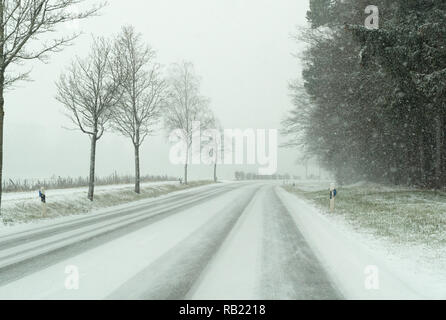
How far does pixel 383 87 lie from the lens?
13641 millimetres

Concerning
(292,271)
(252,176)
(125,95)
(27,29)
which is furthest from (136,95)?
(252,176)

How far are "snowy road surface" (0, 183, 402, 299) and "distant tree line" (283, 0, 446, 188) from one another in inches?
328

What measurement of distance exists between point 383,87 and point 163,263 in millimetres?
13249

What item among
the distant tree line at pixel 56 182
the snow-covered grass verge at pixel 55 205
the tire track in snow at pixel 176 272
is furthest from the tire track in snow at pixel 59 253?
the distant tree line at pixel 56 182

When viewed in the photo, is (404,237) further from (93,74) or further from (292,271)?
(93,74)

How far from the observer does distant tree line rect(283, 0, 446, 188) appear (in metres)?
11.4

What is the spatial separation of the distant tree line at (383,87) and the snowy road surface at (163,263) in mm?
8339

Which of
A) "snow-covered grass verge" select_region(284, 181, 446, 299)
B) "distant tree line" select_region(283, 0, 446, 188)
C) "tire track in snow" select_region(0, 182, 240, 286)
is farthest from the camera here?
"distant tree line" select_region(283, 0, 446, 188)

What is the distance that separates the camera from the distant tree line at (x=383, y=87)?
11391 millimetres

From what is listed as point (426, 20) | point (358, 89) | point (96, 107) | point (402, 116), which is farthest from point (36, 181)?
point (426, 20)

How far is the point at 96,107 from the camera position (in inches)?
608

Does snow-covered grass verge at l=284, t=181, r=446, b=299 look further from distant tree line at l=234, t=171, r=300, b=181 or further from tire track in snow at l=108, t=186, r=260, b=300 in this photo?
distant tree line at l=234, t=171, r=300, b=181

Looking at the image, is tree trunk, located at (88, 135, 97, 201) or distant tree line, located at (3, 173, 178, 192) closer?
tree trunk, located at (88, 135, 97, 201)

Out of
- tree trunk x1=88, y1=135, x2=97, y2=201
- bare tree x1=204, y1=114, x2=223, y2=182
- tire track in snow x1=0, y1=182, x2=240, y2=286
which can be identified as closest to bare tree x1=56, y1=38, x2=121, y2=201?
tree trunk x1=88, y1=135, x2=97, y2=201
